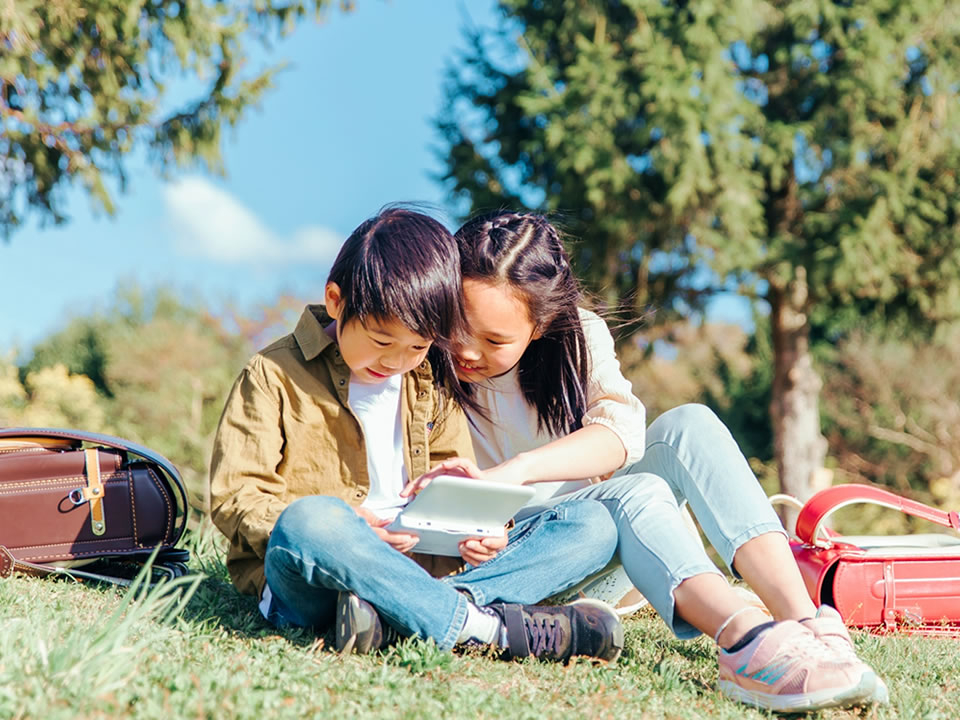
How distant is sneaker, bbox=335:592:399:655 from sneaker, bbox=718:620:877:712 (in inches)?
31.6

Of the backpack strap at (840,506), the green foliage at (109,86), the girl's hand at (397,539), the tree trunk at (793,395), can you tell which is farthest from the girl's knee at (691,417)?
the tree trunk at (793,395)

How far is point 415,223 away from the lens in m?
2.52

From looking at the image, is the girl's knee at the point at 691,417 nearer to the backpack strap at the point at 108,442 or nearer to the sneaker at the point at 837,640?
the sneaker at the point at 837,640

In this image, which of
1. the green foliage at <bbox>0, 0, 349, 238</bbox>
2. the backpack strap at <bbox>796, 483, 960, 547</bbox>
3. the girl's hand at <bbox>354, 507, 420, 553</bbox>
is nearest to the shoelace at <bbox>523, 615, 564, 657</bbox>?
the girl's hand at <bbox>354, 507, 420, 553</bbox>

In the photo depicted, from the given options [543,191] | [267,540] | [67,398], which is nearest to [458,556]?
[267,540]

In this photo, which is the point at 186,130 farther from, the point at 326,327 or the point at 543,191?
Result: the point at 326,327

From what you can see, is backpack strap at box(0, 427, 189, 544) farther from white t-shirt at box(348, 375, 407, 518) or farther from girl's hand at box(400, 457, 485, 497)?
girl's hand at box(400, 457, 485, 497)

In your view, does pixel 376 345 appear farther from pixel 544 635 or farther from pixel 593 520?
pixel 544 635

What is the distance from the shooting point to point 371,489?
2.58 metres

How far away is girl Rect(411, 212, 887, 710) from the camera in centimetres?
209

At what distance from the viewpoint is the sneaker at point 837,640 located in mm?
2059

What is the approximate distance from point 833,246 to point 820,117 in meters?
1.50

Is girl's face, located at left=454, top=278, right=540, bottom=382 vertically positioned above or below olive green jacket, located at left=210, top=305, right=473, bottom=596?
above

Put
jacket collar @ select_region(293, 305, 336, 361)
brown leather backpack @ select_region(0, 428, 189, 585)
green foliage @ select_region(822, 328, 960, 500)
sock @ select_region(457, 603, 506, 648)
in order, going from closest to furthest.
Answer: sock @ select_region(457, 603, 506, 648) < jacket collar @ select_region(293, 305, 336, 361) < brown leather backpack @ select_region(0, 428, 189, 585) < green foliage @ select_region(822, 328, 960, 500)
